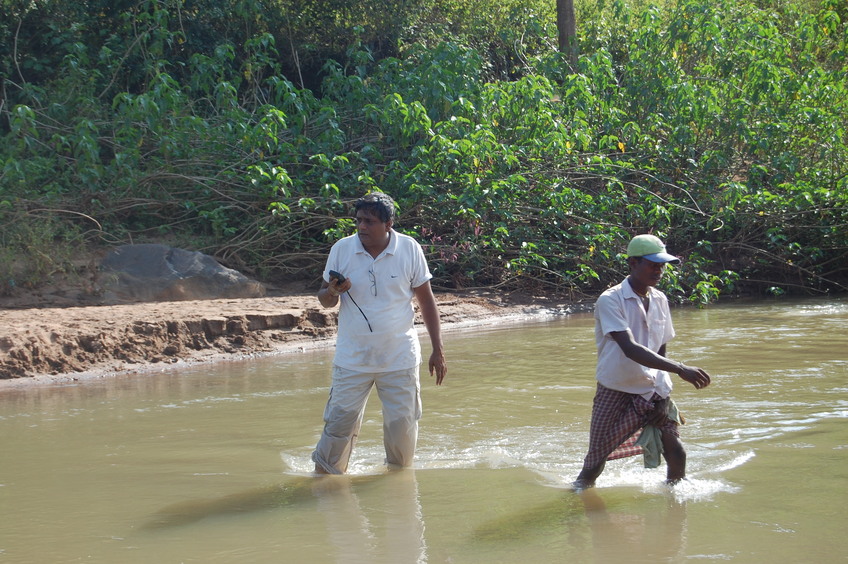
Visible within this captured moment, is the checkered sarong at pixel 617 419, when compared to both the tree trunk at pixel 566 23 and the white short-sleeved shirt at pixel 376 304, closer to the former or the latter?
the white short-sleeved shirt at pixel 376 304

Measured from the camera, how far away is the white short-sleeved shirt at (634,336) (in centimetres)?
417

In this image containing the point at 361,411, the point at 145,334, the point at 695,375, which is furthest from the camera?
the point at 145,334

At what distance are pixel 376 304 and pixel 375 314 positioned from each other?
53 mm

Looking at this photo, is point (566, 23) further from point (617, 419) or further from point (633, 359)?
point (633, 359)

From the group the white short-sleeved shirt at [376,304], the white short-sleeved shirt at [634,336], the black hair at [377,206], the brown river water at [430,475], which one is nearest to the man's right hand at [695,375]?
the white short-sleeved shirt at [634,336]

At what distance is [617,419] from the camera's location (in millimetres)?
4324

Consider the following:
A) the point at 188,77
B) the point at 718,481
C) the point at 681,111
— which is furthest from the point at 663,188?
the point at 718,481

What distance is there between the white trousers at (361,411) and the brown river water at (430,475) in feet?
0.63

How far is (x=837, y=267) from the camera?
568 inches

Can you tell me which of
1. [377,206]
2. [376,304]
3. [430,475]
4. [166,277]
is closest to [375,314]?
[376,304]

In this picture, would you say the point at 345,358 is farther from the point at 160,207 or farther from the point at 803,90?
the point at 803,90

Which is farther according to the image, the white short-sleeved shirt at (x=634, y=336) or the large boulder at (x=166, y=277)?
the large boulder at (x=166, y=277)

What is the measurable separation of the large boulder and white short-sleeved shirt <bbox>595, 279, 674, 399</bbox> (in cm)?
719

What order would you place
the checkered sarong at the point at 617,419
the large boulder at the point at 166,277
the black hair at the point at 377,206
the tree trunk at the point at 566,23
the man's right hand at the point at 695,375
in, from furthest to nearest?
the tree trunk at the point at 566,23 < the large boulder at the point at 166,277 < the black hair at the point at 377,206 < the checkered sarong at the point at 617,419 < the man's right hand at the point at 695,375
